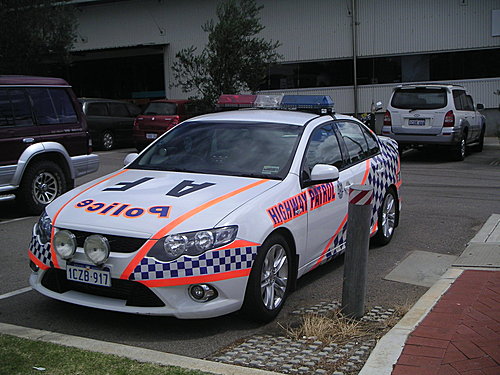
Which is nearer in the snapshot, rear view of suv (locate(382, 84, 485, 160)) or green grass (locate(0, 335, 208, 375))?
green grass (locate(0, 335, 208, 375))

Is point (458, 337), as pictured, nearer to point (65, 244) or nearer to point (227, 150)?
point (227, 150)

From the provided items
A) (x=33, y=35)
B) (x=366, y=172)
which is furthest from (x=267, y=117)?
(x=33, y=35)

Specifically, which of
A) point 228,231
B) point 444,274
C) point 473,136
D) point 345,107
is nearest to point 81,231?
point 228,231

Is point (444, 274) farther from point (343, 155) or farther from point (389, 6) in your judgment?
point (389, 6)

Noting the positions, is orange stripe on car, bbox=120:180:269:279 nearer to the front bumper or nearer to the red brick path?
the red brick path

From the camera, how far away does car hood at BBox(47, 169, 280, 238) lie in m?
4.73

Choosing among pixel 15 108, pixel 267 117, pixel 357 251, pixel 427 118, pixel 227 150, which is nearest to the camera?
pixel 357 251

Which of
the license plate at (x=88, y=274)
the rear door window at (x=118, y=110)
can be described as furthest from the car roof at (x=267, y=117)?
the rear door window at (x=118, y=110)

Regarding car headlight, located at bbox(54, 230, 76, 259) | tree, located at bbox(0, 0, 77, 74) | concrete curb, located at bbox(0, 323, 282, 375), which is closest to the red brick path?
concrete curb, located at bbox(0, 323, 282, 375)

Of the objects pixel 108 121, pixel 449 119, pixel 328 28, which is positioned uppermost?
pixel 328 28

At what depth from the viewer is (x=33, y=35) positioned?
21203mm

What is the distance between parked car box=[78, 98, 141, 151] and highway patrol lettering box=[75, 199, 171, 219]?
14.7 meters

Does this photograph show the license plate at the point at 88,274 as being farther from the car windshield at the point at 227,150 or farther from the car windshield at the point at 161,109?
the car windshield at the point at 161,109

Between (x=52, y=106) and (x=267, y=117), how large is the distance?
454cm
